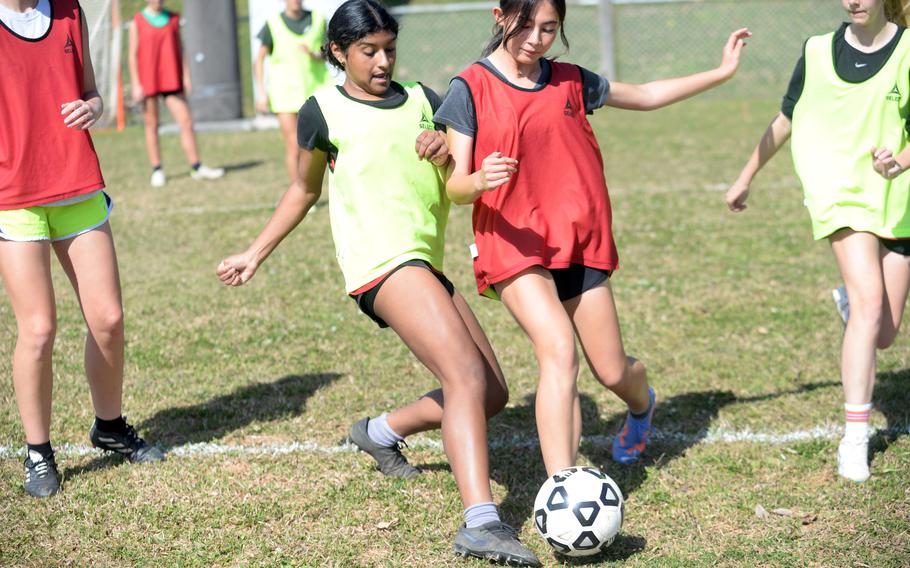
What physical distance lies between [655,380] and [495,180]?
111 inches

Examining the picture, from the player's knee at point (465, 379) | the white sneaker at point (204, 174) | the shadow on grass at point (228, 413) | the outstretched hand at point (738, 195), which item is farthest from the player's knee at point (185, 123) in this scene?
the player's knee at point (465, 379)

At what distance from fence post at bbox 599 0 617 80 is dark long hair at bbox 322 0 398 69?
1783 centimetres

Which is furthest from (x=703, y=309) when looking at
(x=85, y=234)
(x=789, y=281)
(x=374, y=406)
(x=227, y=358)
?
(x=85, y=234)

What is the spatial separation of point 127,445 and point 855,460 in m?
3.40

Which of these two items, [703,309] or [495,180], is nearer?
[495,180]

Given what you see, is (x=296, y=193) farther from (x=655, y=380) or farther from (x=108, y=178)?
(x=108, y=178)

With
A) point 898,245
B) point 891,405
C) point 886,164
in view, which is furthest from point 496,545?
point 891,405

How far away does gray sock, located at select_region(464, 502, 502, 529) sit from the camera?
4055 mm

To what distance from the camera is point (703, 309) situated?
764 centimetres

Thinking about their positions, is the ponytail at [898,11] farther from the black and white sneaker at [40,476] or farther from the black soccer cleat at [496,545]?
the black and white sneaker at [40,476]

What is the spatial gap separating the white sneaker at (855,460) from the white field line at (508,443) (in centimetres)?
44

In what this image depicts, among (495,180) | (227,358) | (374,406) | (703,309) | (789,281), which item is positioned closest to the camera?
(495,180)

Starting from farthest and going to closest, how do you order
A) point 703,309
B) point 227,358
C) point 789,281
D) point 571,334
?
point 789,281 → point 703,309 → point 227,358 → point 571,334

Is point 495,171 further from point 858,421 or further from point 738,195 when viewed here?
point 858,421
